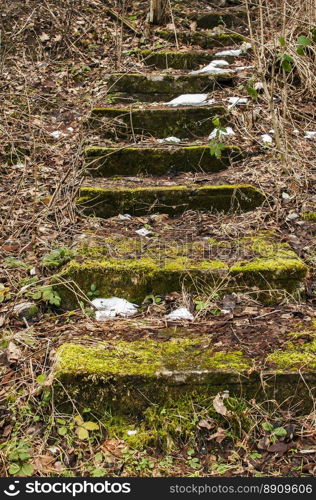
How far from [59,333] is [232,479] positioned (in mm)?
1084

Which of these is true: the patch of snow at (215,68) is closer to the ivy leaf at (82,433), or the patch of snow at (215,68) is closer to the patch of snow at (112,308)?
the patch of snow at (112,308)

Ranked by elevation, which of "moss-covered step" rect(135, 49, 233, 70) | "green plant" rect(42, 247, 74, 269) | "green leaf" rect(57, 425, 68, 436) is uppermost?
"moss-covered step" rect(135, 49, 233, 70)

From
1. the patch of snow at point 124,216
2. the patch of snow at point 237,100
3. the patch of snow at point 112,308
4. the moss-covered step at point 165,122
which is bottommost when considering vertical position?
the patch of snow at point 112,308

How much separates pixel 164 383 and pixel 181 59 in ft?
14.1

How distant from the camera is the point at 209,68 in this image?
209 inches

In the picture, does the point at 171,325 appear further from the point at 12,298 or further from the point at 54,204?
the point at 54,204

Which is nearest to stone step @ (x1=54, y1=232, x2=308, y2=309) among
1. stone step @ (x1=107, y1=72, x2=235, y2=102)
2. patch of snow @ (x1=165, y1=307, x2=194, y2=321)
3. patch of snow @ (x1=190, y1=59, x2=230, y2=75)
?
patch of snow @ (x1=165, y1=307, x2=194, y2=321)

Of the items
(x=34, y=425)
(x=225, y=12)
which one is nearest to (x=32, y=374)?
(x=34, y=425)

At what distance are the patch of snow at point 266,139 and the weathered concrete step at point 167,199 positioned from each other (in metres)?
0.81

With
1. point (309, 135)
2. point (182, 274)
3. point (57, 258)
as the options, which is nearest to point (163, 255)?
point (182, 274)

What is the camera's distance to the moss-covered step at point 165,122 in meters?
4.45

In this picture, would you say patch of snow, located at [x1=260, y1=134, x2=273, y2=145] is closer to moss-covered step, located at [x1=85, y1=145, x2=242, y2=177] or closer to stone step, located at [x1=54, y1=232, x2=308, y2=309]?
moss-covered step, located at [x1=85, y1=145, x2=242, y2=177]

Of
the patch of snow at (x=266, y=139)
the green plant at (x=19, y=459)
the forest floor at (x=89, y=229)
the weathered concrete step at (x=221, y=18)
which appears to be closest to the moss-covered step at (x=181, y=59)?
the forest floor at (x=89, y=229)

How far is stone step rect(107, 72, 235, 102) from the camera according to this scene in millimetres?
4996
